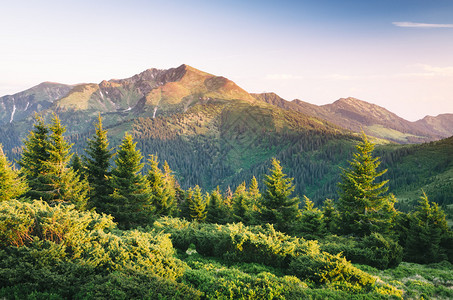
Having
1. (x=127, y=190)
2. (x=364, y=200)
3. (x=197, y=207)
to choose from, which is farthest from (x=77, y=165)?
(x=364, y=200)

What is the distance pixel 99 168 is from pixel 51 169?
5333 millimetres

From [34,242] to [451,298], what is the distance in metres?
20.7

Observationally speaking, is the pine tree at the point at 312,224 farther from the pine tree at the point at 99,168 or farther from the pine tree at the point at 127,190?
the pine tree at the point at 99,168

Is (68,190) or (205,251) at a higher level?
(68,190)

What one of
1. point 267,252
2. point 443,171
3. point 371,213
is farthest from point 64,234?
point 443,171

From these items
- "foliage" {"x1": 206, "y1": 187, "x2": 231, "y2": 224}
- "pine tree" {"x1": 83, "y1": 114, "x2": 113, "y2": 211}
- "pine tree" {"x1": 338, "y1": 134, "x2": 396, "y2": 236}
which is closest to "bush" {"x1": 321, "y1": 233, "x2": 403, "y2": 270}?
"pine tree" {"x1": 338, "y1": 134, "x2": 396, "y2": 236}

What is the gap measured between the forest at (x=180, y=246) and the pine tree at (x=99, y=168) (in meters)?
0.13

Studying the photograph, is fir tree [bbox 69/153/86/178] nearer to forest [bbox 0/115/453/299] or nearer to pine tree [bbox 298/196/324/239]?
forest [bbox 0/115/453/299]

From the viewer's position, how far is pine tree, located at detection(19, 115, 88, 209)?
2380 cm

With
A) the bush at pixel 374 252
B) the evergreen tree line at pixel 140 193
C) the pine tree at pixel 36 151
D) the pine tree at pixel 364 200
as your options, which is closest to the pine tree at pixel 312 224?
the evergreen tree line at pixel 140 193

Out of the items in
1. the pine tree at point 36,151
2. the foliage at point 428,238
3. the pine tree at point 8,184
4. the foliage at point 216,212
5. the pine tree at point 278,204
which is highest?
the pine tree at point 36,151

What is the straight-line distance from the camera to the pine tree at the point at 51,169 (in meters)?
23.8

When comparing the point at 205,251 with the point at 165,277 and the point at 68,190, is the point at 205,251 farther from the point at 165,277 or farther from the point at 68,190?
the point at 68,190

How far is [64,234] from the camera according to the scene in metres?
11.3
